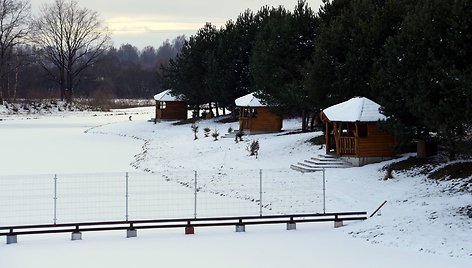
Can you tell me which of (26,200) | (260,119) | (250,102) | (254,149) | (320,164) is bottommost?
(26,200)

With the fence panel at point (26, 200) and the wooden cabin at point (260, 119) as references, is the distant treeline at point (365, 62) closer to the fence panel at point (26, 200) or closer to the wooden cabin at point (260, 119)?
the wooden cabin at point (260, 119)

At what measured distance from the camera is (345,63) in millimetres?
31047

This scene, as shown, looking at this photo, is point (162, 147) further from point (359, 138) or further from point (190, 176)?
point (359, 138)

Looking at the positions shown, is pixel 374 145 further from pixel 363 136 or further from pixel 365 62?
pixel 365 62

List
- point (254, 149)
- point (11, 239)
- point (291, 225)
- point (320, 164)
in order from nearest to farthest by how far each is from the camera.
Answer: point (11, 239) → point (291, 225) → point (320, 164) → point (254, 149)

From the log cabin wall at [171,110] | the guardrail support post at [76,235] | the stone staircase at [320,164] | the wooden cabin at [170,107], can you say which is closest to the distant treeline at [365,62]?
the stone staircase at [320,164]

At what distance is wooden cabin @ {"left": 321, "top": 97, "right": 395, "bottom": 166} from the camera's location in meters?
27.9

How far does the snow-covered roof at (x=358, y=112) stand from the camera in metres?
27.7

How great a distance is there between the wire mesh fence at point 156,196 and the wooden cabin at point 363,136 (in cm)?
265

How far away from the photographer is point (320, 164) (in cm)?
2817

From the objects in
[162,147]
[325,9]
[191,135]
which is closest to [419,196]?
[325,9]

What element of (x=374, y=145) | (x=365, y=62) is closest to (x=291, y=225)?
(x=374, y=145)

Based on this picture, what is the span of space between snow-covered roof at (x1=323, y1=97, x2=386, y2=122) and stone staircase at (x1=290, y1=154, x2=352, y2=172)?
1785 mm

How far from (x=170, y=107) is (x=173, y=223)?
45699mm
